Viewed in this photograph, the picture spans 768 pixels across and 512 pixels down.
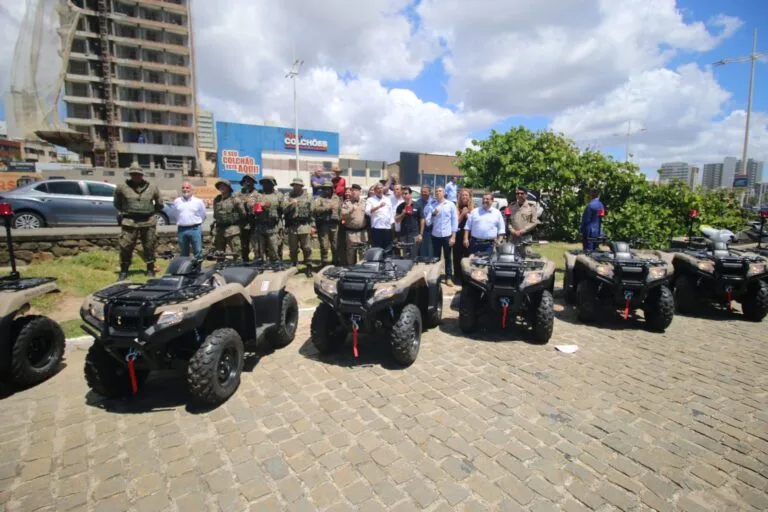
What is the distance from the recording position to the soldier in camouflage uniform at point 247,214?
739cm

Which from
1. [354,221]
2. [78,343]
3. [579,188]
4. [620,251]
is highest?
[579,188]

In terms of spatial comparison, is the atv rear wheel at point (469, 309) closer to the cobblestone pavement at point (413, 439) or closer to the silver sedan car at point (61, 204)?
the cobblestone pavement at point (413, 439)

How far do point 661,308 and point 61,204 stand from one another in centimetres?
1311

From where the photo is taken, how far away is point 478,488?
2.55 metres

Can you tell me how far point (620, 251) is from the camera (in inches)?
224

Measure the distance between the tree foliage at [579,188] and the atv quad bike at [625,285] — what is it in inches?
310

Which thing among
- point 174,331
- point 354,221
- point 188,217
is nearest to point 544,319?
point 174,331

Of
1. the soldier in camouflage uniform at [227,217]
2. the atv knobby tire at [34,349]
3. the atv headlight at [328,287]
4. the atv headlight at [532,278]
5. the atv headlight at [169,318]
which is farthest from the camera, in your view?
the soldier in camouflage uniform at [227,217]

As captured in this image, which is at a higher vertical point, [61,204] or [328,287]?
[61,204]

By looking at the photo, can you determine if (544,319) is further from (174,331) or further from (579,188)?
(579,188)

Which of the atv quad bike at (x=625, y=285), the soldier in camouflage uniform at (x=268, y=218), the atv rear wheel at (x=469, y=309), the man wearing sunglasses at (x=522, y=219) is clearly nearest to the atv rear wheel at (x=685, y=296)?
the atv quad bike at (x=625, y=285)

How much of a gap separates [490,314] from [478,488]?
3.15 m

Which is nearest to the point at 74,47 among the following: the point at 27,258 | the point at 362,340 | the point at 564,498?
the point at 27,258

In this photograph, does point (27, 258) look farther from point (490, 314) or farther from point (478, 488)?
point (478, 488)
